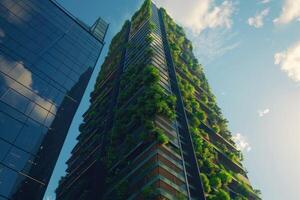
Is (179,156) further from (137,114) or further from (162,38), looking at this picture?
(162,38)

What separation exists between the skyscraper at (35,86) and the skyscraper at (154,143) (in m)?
4.99

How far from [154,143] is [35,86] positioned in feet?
62.7

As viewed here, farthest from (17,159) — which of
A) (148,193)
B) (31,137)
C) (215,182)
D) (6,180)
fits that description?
(215,182)

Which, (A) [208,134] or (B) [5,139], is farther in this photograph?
(A) [208,134]

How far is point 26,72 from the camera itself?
42.4 m

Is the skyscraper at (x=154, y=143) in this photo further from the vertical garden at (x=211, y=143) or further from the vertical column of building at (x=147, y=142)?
the vertical garden at (x=211, y=143)

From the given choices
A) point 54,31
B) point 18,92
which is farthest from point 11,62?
point 54,31

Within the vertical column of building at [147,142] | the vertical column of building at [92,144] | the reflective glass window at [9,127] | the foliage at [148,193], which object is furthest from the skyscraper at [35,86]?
the foliage at [148,193]

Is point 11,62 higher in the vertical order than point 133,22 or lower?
lower

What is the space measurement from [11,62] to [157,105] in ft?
62.7

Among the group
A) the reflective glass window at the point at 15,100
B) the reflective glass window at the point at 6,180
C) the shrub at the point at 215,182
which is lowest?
the reflective glass window at the point at 6,180

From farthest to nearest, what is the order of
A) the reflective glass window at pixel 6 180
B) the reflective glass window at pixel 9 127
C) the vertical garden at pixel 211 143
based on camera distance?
the vertical garden at pixel 211 143 < the reflective glass window at pixel 9 127 < the reflective glass window at pixel 6 180

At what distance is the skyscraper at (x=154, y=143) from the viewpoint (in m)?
29.1

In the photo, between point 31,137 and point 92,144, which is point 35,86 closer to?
point 31,137
